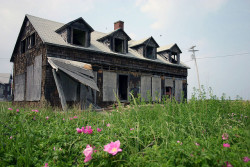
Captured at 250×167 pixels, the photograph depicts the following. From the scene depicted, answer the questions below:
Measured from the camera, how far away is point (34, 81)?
11719 millimetres

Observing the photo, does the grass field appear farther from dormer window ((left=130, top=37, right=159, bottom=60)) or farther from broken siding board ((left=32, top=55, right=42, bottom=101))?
dormer window ((left=130, top=37, right=159, bottom=60))

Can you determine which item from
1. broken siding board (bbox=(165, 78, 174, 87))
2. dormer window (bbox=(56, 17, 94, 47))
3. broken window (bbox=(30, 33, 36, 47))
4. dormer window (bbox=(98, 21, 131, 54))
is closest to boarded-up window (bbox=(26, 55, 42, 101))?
broken window (bbox=(30, 33, 36, 47))

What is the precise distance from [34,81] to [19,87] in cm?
306

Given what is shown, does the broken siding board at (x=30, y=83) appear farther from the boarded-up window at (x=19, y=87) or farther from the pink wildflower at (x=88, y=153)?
the pink wildflower at (x=88, y=153)

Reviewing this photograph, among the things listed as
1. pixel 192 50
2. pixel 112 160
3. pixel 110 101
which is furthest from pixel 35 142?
pixel 192 50

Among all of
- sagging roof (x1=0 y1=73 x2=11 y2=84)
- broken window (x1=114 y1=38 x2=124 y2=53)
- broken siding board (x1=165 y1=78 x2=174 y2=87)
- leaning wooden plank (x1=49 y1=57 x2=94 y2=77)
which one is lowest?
broken siding board (x1=165 y1=78 x2=174 y2=87)

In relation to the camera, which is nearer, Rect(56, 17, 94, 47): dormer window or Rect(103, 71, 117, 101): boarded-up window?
Rect(56, 17, 94, 47): dormer window

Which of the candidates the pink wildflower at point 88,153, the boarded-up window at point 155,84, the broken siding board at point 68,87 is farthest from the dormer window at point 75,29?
the pink wildflower at point 88,153

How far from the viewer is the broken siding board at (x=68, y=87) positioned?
10.8 metres

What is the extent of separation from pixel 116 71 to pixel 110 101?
7.10 feet

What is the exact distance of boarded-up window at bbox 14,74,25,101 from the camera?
13.4m

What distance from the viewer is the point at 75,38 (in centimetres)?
1456

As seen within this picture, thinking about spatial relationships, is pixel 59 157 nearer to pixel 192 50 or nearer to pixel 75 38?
pixel 75 38

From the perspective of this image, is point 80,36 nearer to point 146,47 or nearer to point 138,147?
point 146,47
